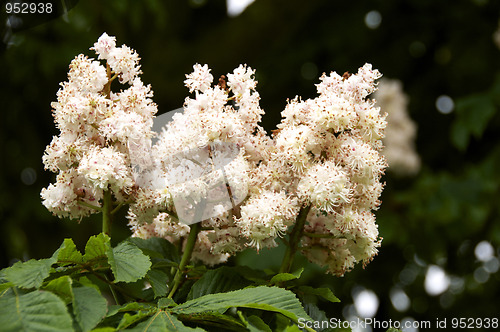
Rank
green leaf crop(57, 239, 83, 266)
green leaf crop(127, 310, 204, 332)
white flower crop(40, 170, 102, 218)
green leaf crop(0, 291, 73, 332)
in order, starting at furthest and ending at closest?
white flower crop(40, 170, 102, 218)
green leaf crop(57, 239, 83, 266)
green leaf crop(127, 310, 204, 332)
green leaf crop(0, 291, 73, 332)

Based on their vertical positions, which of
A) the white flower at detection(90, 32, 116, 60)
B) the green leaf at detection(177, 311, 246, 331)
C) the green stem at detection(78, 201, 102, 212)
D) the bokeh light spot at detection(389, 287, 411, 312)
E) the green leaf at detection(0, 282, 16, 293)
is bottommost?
the green leaf at detection(0, 282, 16, 293)

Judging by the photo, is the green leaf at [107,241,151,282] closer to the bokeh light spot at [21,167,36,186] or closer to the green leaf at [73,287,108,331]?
the green leaf at [73,287,108,331]

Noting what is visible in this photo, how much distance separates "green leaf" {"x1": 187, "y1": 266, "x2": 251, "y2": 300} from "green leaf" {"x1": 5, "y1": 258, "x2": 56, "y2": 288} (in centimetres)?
34

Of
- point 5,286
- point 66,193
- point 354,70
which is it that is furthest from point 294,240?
point 354,70

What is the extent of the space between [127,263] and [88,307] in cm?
16

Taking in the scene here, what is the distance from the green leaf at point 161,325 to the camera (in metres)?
1.06

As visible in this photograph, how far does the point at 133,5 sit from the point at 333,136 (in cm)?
297

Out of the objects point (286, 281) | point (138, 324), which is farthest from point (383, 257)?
point (138, 324)

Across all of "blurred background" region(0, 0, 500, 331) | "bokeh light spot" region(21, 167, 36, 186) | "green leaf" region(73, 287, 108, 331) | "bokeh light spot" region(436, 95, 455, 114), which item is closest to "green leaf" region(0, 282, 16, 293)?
"green leaf" region(73, 287, 108, 331)

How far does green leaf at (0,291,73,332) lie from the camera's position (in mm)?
952

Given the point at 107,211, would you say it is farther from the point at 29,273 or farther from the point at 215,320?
the point at 215,320

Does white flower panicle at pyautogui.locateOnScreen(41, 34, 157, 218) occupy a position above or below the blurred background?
below

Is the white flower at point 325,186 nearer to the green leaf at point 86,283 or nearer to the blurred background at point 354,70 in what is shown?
the green leaf at point 86,283

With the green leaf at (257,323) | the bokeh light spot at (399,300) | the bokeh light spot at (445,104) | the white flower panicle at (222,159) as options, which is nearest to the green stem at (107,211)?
the white flower panicle at (222,159)
